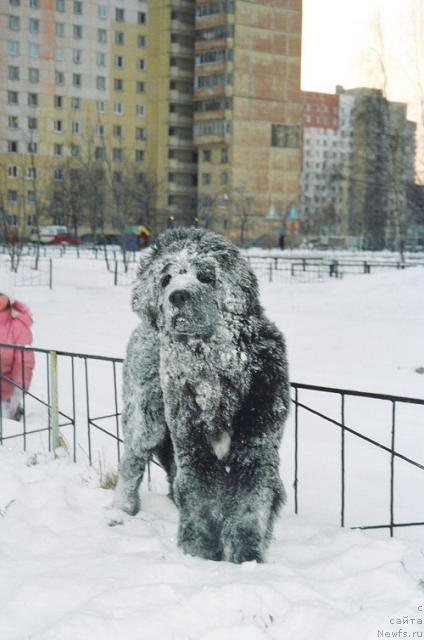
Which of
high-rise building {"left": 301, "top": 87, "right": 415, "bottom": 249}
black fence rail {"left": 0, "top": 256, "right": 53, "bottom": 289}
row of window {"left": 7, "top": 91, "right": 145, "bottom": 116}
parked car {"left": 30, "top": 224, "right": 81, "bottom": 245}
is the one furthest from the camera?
row of window {"left": 7, "top": 91, "right": 145, "bottom": 116}

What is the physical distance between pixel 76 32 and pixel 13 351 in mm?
65279

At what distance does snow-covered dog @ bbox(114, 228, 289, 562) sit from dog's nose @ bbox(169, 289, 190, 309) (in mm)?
28

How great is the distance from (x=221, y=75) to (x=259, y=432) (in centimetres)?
6389

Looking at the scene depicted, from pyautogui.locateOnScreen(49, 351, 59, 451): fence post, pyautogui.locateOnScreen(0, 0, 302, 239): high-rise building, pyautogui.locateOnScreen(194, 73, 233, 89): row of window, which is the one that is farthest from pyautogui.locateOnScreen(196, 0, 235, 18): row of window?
pyautogui.locateOnScreen(49, 351, 59, 451): fence post

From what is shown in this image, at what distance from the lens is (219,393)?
313 centimetres

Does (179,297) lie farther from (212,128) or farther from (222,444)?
(212,128)

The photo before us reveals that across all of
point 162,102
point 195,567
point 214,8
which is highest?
point 214,8

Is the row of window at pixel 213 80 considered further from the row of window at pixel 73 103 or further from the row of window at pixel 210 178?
the row of window at pixel 210 178

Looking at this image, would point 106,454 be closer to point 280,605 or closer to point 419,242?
point 280,605

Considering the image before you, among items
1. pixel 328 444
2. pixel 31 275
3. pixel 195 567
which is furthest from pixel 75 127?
pixel 195 567

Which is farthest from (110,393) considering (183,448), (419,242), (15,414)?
(419,242)

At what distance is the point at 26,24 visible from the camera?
6444 cm

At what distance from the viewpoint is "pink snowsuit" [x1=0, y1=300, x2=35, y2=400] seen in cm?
675

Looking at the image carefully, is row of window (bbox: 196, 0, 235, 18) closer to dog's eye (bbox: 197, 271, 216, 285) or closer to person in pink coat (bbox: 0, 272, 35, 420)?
person in pink coat (bbox: 0, 272, 35, 420)
